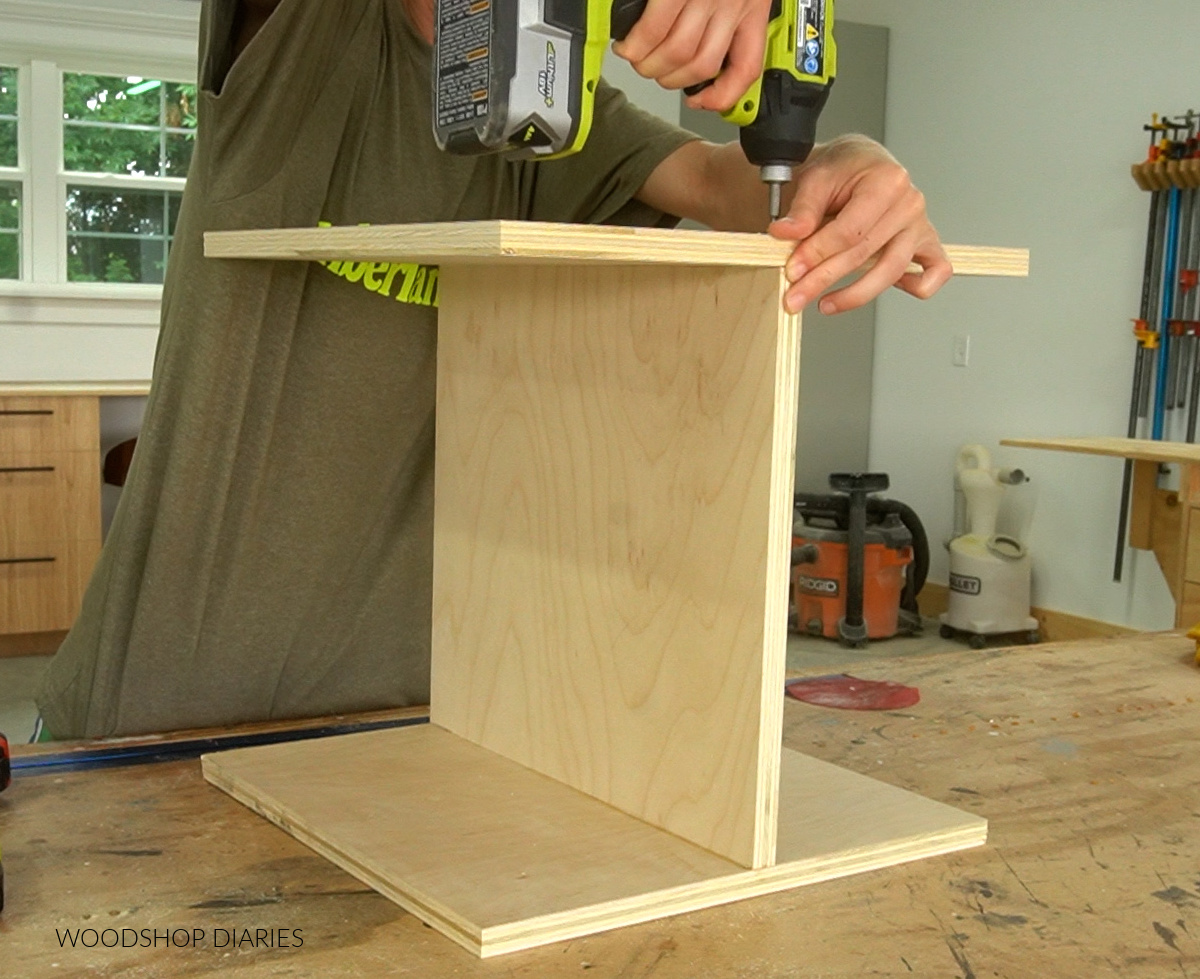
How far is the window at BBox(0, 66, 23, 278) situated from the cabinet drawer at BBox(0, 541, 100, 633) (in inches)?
50.1

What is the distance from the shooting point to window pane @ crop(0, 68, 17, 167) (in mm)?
5031

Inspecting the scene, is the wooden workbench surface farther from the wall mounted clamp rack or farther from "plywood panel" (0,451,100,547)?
"plywood panel" (0,451,100,547)

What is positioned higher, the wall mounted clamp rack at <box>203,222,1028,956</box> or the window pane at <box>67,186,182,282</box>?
the window pane at <box>67,186,182,282</box>

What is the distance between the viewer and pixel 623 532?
3.09ft

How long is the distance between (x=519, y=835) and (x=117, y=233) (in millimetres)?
4906

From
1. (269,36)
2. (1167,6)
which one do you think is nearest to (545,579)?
(269,36)

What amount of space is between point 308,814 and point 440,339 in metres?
0.44

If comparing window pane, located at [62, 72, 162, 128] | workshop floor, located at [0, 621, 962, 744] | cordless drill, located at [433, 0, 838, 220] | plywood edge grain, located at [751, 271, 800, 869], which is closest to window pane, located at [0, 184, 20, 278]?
window pane, located at [62, 72, 162, 128]

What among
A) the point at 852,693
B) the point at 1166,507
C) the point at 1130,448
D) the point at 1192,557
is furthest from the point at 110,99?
the point at 852,693

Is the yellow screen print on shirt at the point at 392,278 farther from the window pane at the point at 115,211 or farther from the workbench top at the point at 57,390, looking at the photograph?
the window pane at the point at 115,211

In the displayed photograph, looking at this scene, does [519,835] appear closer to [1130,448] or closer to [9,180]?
[1130,448]

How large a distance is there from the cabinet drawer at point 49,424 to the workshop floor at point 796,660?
0.73 metres

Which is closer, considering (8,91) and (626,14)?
(626,14)

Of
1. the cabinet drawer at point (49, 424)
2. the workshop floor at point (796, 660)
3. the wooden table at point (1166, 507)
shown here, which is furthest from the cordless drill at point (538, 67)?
the cabinet drawer at point (49, 424)
